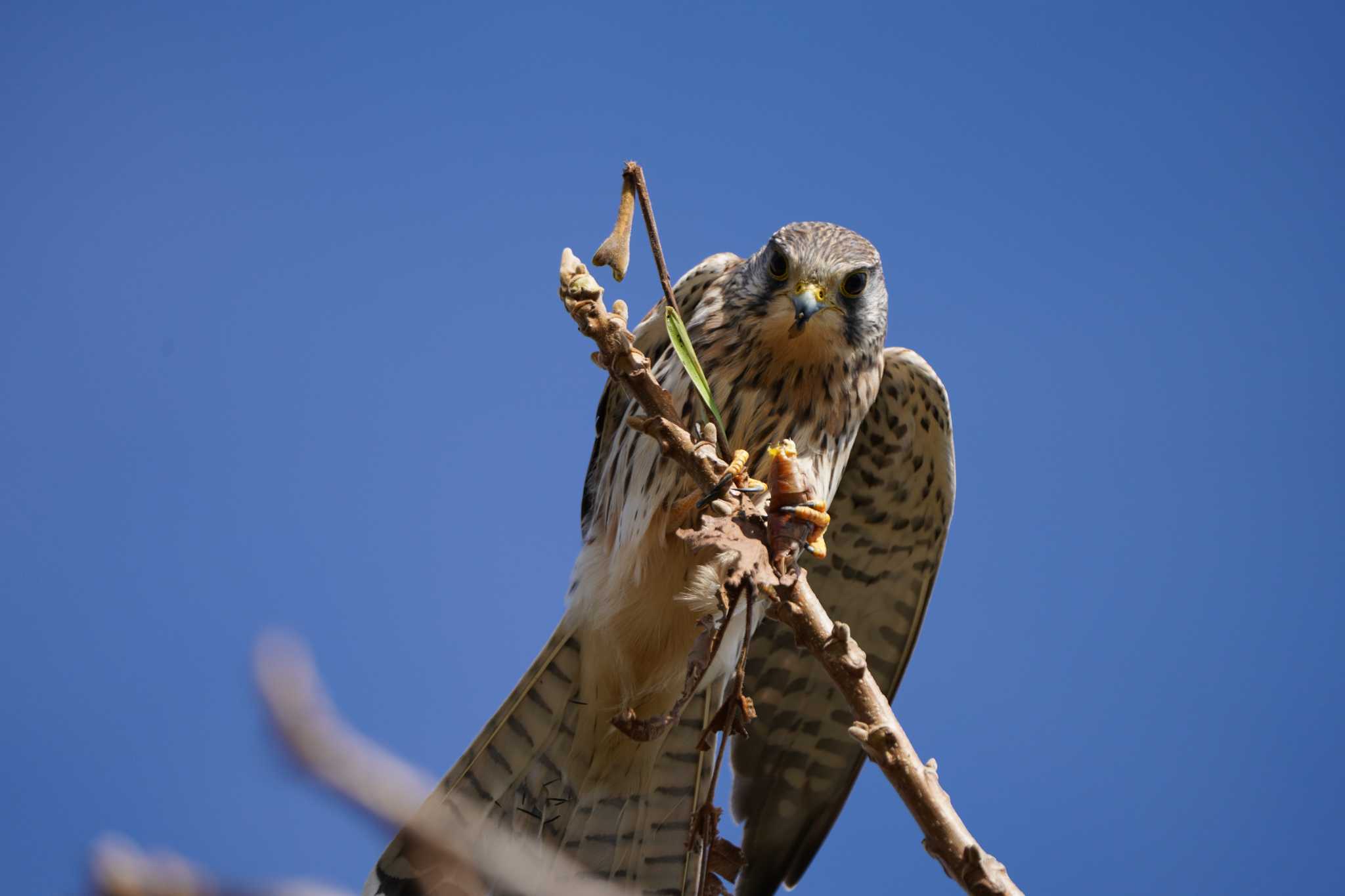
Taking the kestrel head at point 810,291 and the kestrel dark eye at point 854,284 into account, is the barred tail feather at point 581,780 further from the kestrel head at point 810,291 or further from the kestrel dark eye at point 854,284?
the kestrel dark eye at point 854,284

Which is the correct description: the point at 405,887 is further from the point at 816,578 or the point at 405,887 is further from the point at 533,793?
the point at 816,578

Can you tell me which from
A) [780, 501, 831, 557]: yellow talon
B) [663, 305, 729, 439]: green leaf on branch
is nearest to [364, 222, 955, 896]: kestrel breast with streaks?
[780, 501, 831, 557]: yellow talon

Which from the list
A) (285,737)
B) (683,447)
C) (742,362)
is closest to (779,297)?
(742,362)

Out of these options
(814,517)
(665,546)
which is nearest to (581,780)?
(665,546)

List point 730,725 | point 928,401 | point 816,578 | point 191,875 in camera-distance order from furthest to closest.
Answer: point 816,578, point 928,401, point 730,725, point 191,875

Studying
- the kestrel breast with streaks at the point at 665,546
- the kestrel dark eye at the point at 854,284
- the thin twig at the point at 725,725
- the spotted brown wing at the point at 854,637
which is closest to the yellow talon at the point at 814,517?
the thin twig at the point at 725,725

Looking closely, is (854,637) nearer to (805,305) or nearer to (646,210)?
(805,305)
